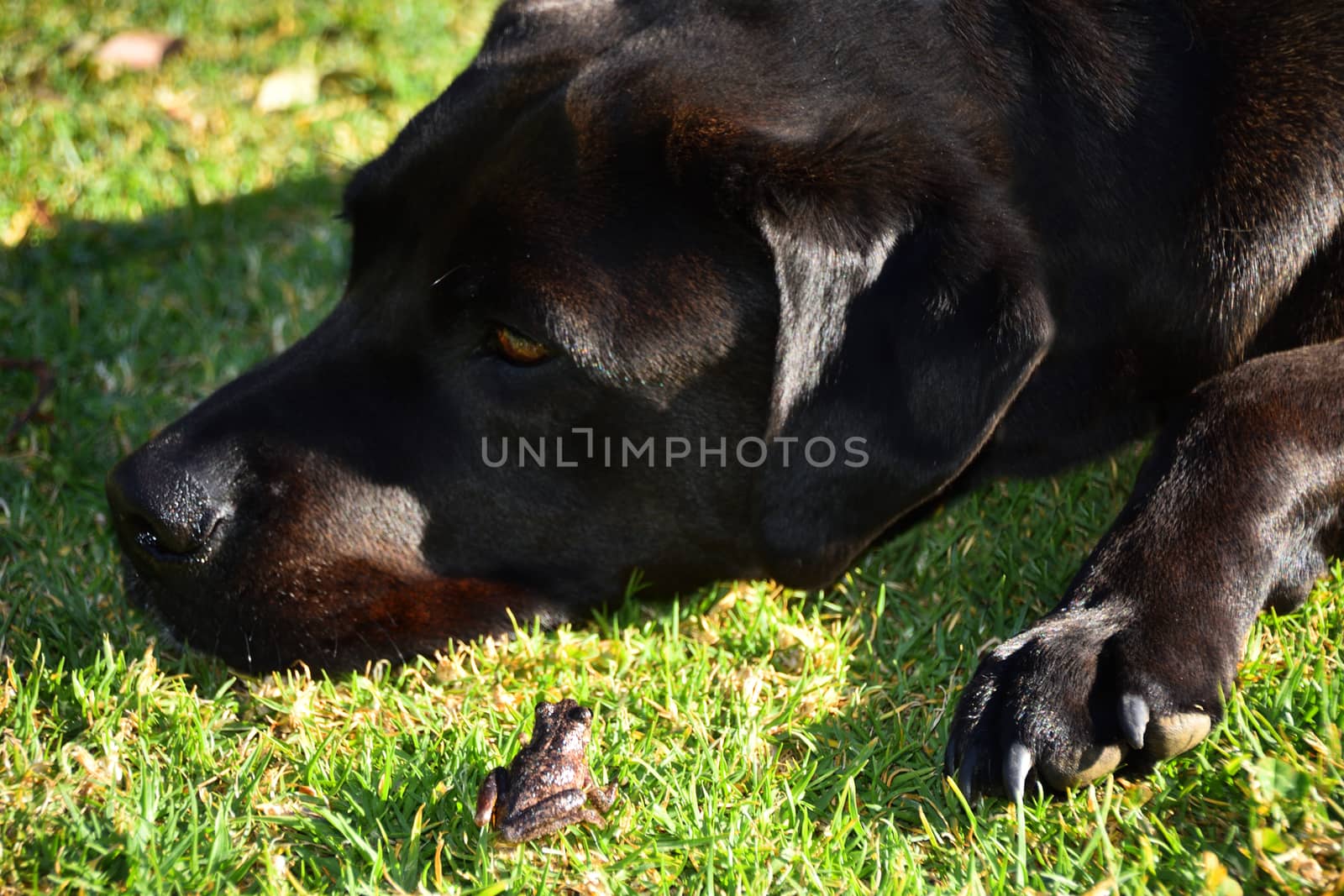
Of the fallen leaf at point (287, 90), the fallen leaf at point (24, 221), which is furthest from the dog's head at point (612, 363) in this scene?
the fallen leaf at point (287, 90)

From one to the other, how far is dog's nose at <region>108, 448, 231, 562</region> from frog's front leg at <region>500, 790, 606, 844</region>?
2.51ft

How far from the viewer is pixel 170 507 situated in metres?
2.21

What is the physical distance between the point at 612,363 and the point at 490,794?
71 centimetres

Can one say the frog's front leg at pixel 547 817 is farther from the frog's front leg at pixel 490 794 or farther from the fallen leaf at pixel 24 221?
the fallen leaf at pixel 24 221

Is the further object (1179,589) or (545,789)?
(1179,589)

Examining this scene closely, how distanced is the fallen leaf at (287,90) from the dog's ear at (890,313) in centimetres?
308

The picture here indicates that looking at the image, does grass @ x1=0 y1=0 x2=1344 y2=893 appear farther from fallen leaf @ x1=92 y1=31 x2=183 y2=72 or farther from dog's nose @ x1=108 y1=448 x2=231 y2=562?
fallen leaf @ x1=92 y1=31 x2=183 y2=72

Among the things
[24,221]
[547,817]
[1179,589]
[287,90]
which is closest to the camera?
[547,817]

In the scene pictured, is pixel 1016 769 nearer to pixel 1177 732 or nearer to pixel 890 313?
pixel 1177 732

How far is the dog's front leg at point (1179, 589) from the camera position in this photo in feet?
6.24

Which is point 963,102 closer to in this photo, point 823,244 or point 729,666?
point 823,244

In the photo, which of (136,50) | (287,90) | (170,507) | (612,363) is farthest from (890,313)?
(136,50)

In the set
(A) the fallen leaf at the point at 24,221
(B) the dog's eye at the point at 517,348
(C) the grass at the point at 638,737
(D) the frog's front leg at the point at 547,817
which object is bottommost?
(C) the grass at the point at 638,737

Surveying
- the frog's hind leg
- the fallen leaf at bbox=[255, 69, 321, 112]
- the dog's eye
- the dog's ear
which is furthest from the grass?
the fallen leaf at bbox=[255, 69, 321, 112]
